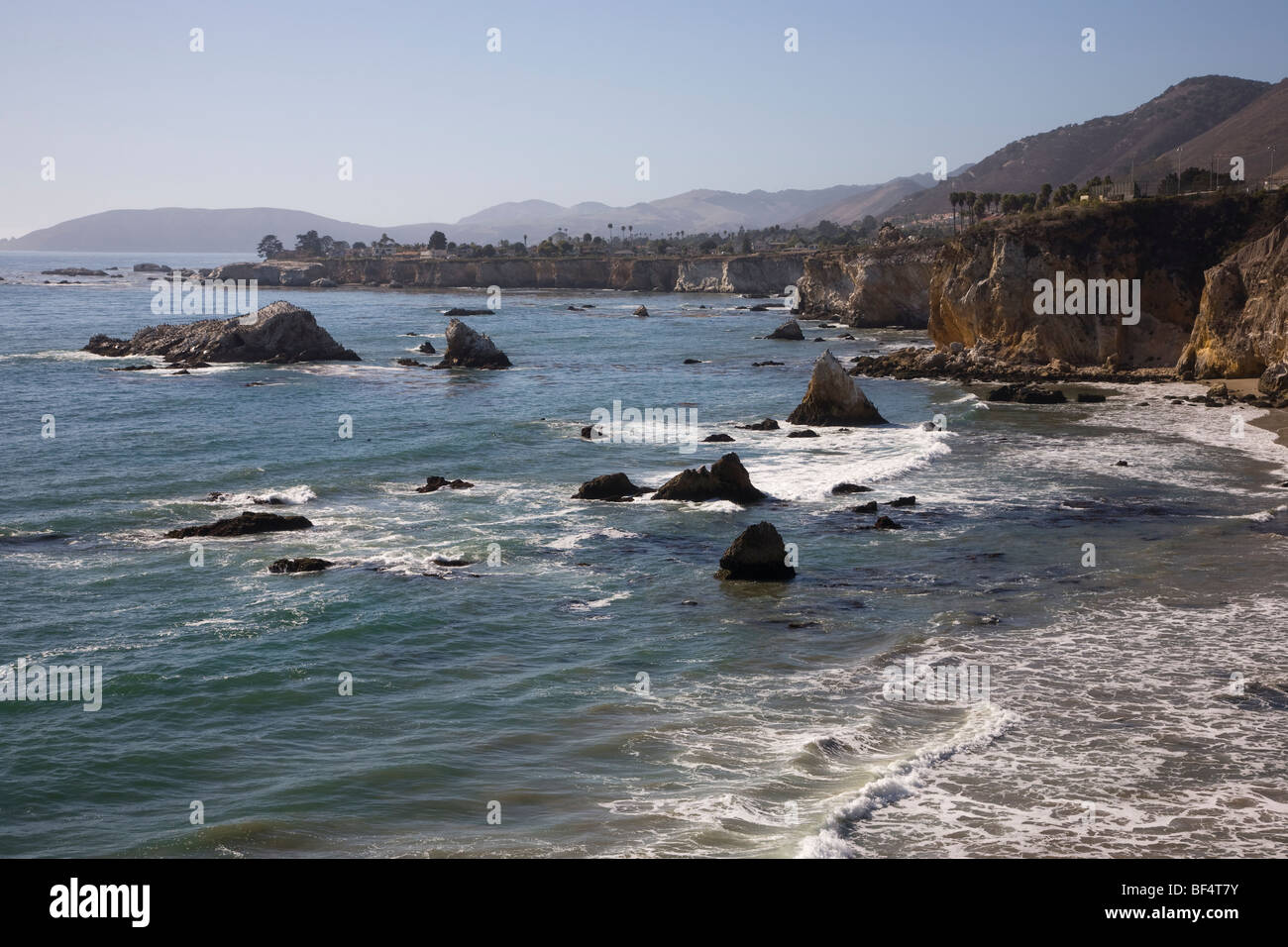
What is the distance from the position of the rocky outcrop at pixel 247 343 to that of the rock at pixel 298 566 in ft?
171

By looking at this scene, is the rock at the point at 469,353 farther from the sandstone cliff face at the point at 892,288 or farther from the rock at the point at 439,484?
the sandstone cliff face at the point at 892,288

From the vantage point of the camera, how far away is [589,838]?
13438 mm

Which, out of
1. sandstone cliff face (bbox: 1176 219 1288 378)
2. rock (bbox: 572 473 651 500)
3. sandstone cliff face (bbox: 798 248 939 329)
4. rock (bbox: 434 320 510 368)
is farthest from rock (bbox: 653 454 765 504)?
sandstone cliff face (bbox: 798 248 939 329)

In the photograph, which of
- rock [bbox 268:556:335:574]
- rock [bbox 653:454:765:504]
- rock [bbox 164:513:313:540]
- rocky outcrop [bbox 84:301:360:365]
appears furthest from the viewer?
rocky outcrop [bbox 84:301:360:365]

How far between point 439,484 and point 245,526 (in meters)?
7.67

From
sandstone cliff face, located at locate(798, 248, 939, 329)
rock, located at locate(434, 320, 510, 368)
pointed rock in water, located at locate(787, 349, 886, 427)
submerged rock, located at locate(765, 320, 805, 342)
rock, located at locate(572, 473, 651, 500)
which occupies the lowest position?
rock, located at locate(572, 473, 651, 500)

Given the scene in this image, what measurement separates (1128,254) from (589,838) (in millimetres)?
55921

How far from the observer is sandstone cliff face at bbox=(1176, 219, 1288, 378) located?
161ft

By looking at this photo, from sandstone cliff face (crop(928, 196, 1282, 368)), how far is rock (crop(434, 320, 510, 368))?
3107 centimetres

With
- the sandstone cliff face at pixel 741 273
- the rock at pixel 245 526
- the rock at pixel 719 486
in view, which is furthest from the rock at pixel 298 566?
the sandstone cliff face at pixel 741 273

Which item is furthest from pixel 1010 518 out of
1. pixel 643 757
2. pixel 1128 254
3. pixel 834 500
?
pixel 1128 254

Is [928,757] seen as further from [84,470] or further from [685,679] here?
[84,470]

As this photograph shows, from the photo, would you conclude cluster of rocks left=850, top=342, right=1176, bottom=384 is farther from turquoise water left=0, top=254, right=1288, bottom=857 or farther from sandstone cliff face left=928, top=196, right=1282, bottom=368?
turquoise water left=0, top=254, right=1288, bottom=857

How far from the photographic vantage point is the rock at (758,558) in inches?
995
